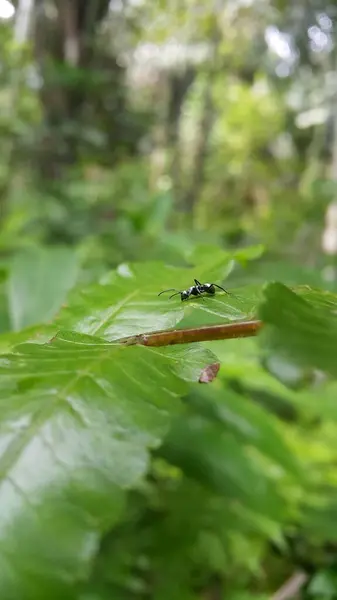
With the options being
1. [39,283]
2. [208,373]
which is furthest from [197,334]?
[39,283]

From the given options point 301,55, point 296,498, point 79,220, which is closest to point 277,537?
point 296,498

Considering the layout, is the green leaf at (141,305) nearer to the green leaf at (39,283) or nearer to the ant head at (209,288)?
the ant head at (209,288)

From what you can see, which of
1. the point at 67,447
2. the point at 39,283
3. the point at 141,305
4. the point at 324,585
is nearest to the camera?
the point at 67,447

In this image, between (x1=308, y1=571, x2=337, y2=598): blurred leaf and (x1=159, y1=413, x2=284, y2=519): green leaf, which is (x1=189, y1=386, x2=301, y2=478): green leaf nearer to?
(x1=159, y1=413, x2=284, y2=519): green leaf

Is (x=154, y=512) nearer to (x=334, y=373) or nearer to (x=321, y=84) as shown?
(x=334, y=373)

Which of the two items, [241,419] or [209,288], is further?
[241,419]

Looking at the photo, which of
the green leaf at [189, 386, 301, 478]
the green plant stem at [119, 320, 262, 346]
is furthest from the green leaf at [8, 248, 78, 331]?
the green plant stem at [119, 320, 262, 346]

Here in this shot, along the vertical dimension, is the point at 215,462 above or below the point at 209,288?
below

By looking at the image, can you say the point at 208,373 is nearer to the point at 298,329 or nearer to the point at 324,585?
the point at 298,329
